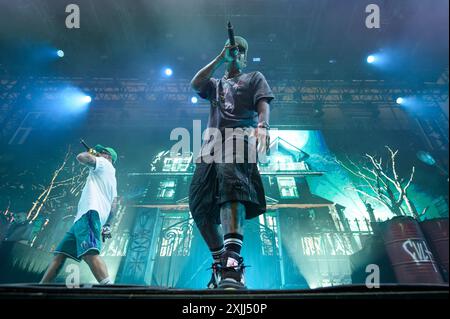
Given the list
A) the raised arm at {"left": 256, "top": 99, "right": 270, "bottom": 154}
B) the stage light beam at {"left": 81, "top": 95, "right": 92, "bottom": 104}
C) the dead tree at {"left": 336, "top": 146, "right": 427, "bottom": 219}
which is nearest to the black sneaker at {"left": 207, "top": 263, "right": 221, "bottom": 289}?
the raised arm at {"left": 256, "top": 99, "right": 270, "bottom": 154}

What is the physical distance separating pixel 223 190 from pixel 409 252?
406cm

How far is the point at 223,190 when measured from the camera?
70.9 inches

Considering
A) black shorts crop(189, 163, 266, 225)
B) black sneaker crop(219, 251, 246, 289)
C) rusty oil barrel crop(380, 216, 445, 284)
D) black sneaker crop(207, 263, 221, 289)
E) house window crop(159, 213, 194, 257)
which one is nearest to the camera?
black sneaker crop(219, 251, 246, 289)

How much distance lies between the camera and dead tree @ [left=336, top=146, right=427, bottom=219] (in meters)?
6.51

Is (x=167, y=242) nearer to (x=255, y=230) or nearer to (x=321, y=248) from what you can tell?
(x=255, y=230)

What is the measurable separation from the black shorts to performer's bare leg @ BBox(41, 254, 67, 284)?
6.19ft

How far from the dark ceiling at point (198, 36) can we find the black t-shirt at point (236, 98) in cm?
653

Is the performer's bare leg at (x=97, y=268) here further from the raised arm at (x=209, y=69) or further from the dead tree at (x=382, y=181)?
the dead tree at (x=382, y=181)

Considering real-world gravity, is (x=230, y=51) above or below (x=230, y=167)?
above

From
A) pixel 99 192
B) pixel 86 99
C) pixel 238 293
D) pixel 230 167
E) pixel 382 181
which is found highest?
pixel 86 99

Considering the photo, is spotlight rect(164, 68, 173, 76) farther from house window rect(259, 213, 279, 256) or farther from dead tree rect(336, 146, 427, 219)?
dead tree rect(336, 146, 427, 219)

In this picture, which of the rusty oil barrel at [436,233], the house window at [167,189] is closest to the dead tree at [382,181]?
the rusty oil barrel at [436,233]

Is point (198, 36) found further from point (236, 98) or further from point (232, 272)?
point (232, 272)

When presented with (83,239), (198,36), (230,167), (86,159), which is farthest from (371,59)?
(83,239)
